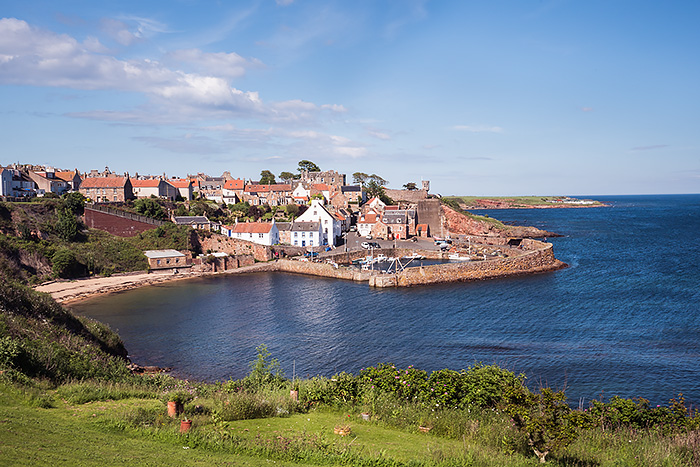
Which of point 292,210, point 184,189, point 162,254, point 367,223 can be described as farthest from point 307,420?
point 184,189

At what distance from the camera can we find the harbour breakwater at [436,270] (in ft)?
169

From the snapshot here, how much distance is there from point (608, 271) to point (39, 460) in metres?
60.2

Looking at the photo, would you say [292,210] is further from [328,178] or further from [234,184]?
[328,178]

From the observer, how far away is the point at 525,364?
25266mm

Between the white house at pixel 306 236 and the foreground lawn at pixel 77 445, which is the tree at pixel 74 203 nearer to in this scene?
the white house at pixel 306 236

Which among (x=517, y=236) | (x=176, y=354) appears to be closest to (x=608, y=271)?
(x=517, y=236)

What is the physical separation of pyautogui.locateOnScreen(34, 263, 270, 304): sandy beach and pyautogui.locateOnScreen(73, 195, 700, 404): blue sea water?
2.37 meters

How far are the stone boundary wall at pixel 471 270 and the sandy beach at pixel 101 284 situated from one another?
73.6 feet

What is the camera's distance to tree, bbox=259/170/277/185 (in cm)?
11988

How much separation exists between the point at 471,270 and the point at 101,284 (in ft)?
136

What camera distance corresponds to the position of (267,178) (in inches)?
4808

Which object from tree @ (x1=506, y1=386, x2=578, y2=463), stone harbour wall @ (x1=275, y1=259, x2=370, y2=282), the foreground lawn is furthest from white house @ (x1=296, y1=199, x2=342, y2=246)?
tree @ (x1=506, y1=386, x2=578, y2=463)

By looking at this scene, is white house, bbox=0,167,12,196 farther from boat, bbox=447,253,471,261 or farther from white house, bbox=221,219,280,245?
boat, bbox=447,253,471,261

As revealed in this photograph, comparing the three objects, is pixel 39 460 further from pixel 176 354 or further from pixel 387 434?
pixel 176 354
